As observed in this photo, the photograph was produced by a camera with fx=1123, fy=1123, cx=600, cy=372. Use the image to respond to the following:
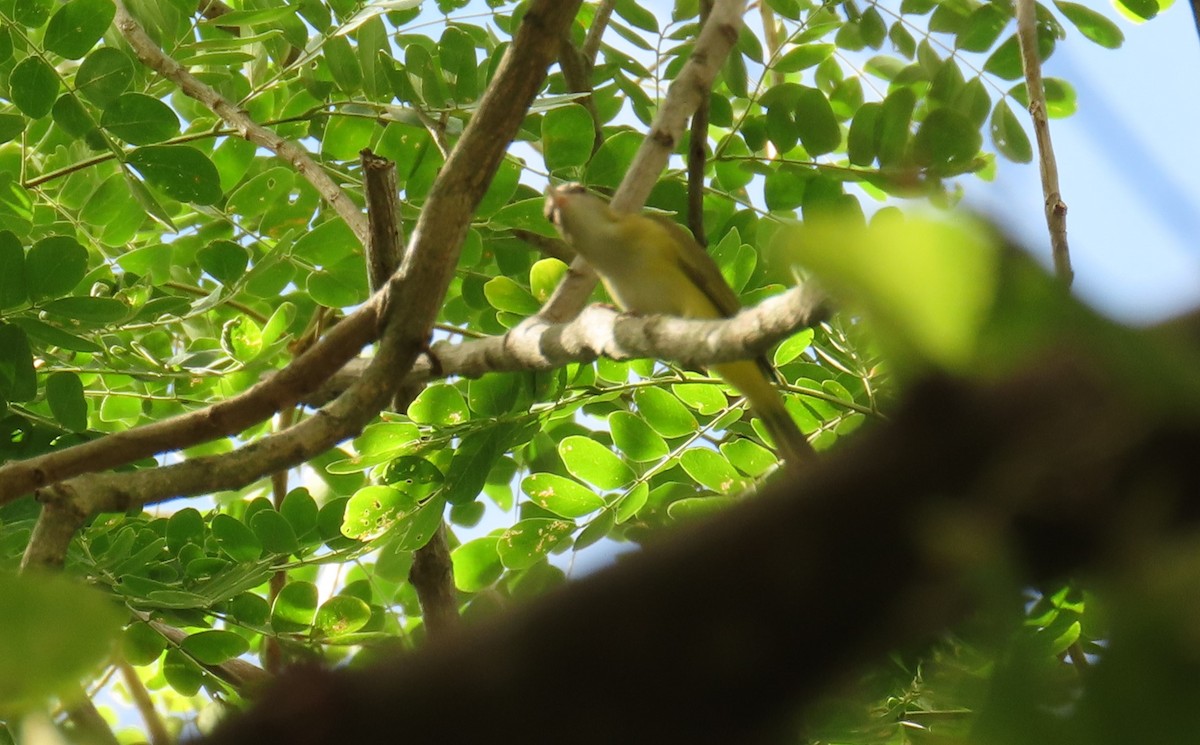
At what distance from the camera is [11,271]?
2.36 meters

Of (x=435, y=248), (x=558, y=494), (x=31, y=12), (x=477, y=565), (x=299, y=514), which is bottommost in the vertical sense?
(x=477, y=565)

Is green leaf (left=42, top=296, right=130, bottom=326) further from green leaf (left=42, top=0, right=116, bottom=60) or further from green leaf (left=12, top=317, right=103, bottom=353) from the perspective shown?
green leaf (left=42, top=0, right=116, bottom=60)

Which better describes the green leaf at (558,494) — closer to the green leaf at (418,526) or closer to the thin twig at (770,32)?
the green leaf at (418,526)

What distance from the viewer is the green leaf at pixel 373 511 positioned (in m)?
2.56

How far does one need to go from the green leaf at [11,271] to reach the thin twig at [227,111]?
0.71m

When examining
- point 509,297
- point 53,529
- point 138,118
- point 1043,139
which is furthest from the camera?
point 509,297

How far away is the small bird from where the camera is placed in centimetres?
276

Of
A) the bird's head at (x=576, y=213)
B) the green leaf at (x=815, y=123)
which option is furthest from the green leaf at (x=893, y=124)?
the bird's head at (x=576, y=213)

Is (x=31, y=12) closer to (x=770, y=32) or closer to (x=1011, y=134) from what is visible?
(x=770, y=32)

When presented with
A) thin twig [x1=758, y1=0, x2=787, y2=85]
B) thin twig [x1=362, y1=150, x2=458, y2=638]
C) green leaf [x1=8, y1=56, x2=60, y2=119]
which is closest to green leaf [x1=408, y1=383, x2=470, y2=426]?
thin twig [x1=362, y1=150, x2=458, y2=638]

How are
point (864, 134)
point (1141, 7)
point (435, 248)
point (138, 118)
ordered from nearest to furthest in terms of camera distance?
point (435, 248) < point (138, 118) < point (864, 134) < point (1141, 7)

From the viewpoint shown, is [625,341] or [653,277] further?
[653,277]

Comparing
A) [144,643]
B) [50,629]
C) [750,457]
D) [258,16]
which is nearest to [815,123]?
[750,457]

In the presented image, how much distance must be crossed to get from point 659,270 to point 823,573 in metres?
2.91
